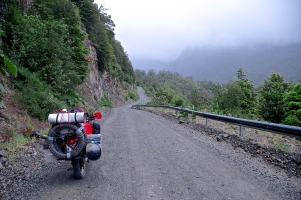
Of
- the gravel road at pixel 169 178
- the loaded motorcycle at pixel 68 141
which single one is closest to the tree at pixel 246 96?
the gravel road at pixel 169 178

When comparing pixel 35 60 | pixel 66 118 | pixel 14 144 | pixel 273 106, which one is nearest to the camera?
pixel 66 118

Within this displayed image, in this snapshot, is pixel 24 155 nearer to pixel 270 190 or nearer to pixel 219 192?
pixel 219 192

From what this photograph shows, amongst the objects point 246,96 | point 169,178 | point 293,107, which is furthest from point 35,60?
point 246,96

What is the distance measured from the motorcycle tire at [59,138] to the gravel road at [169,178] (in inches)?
23.6

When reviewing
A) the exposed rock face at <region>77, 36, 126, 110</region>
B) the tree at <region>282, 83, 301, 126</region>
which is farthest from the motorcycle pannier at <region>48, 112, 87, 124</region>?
the tree at <region>282, 83, 301, 126</region>

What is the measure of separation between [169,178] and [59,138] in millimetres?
2309

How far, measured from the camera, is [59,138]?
4.37 metres

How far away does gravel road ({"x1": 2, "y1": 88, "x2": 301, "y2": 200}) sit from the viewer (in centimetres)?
390

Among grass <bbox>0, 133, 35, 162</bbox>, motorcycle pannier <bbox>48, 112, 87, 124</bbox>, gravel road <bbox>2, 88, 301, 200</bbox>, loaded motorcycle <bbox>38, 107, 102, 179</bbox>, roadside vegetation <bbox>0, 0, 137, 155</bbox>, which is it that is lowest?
gravel road <bbox>2, 88, 301, 200</bbox>

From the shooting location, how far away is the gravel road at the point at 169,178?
390 centimetres

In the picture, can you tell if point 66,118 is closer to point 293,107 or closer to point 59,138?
point 59,138

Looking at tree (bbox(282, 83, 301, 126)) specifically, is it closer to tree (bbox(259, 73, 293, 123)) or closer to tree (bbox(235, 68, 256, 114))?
tree (bbox(259, 73, 293, 123))

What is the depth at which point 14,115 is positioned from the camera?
8562mm

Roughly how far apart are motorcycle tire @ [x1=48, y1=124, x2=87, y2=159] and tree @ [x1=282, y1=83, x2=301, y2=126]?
28661 mm
